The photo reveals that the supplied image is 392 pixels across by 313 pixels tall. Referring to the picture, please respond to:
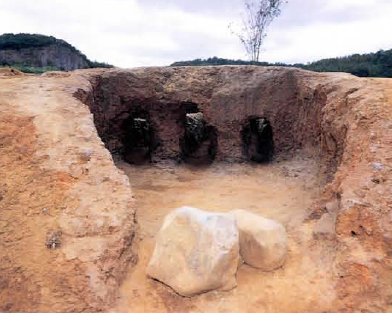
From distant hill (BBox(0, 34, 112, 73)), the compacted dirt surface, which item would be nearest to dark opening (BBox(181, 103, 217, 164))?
the compacted dirt surface

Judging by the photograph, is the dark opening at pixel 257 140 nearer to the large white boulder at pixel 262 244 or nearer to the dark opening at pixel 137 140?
the dark opening at pixel 137 140

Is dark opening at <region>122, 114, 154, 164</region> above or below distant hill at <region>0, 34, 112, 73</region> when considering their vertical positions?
below

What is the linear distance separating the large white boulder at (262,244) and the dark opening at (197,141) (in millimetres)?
5088

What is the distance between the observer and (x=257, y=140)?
890cm

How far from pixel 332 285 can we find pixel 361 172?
1318 mm

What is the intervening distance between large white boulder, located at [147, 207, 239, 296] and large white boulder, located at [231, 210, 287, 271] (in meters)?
0.29

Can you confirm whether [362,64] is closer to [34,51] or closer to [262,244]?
[262,244]

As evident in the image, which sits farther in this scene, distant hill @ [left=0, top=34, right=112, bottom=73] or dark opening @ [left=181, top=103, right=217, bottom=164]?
distant hill @ [left=0, top=34, right=112, bottom=73]

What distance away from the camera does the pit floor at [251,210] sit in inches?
112

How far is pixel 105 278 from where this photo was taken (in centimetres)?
283

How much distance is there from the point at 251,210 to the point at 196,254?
2.38m

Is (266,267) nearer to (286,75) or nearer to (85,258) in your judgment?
(85,258)

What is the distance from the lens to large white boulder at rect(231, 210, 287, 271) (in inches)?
125

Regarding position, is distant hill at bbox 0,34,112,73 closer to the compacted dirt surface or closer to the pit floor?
the compacted dirt surface
